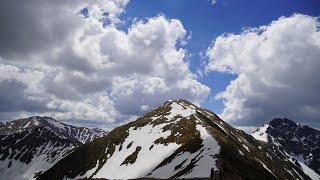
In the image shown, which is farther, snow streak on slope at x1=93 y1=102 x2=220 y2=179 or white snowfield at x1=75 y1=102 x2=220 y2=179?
snow streak on slope at x1=93 y1=102 x2=220 y2=179

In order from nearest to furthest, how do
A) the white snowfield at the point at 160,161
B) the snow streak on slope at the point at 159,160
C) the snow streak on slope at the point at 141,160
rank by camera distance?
the white snowfield at the point at 160,161, the snow streak on slope at the point at 159,160, the snow streak on slope at the point at 141,160

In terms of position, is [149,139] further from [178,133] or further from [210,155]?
[210,155]

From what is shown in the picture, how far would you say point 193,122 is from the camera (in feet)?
650

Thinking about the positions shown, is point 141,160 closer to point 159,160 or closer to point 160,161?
point 159,160

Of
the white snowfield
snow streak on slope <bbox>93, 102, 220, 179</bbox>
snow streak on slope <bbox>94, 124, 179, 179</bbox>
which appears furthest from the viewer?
snow streak on slope <bbox>94, 124, 179, 179</bbox>

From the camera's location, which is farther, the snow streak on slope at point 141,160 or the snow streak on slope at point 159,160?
the snow streak on slope at point 141,160

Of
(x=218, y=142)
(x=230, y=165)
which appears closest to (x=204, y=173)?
(x=230, y=165)

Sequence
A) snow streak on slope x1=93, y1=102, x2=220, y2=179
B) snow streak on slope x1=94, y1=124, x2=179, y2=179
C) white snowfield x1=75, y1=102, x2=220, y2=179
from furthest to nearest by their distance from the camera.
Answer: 1. snow streak on slope x1=94, y1=124, x2=179, y2=179
2. snow streak on slope x1=93, y1=102, x2=220, y2=179
3. white snowfield x1=75, y1=102, x2=220, y2=179

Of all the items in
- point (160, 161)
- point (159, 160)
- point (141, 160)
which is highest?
point (141, 160)

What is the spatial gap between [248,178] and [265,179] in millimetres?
14718

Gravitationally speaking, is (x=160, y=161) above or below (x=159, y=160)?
below

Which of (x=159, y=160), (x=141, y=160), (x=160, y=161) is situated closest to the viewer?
(x=160, y=161)

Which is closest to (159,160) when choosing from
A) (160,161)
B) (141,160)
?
(160,161)

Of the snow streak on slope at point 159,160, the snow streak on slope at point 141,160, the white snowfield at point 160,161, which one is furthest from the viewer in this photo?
the snow streak on slope at point 141,160
